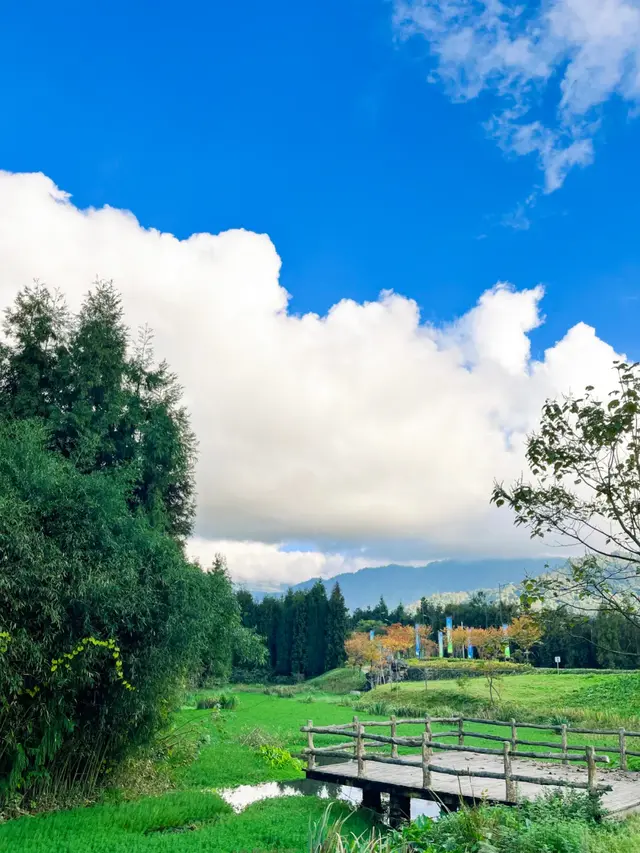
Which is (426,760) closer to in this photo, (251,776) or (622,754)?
(622,754)

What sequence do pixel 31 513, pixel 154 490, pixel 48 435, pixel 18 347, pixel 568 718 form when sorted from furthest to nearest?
pixel 568 718 → pixel 154 490 → pixel 18 347 → pixel 48 435 → pixel 31 513

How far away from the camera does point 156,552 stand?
1298 centimetres

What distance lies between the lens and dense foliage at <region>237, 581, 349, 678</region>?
60.2 m

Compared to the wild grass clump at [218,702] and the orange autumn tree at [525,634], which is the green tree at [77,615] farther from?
the wild grass clump at [218,702]

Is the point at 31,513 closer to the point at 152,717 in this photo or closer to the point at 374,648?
the point at 152,717

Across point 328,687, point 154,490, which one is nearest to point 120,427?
point 154,490

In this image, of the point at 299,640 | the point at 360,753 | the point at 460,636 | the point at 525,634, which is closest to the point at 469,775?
the point at 360,753

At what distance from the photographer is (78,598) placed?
453 inches

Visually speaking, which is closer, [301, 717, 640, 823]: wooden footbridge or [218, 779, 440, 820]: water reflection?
[301, 717, 640, 823]: wooden footbridge

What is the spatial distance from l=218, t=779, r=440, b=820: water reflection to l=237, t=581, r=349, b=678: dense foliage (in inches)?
1693

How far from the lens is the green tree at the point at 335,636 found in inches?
2360

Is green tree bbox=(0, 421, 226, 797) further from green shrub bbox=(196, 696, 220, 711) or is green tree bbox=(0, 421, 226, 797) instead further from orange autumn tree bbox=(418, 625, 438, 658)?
orange autumn tree bbox=(418, 625, 438, 658)

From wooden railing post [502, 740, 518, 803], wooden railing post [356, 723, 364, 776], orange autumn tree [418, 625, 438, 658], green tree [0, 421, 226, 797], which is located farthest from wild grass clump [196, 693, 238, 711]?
orange autumn tree [418, 625, 438, 658]

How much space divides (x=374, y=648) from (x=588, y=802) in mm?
46331
